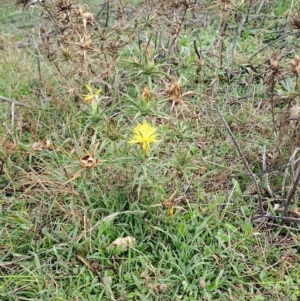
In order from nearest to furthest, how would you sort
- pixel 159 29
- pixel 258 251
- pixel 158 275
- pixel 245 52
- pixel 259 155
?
pixel 158 275
pixel 258 251
pixel 259 155
pixel 159 29
pixel 245 52

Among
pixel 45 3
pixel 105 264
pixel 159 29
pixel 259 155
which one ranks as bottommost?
pixel 105 264

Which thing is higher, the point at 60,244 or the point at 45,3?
the point at 45,3

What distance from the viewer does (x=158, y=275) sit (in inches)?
73.7

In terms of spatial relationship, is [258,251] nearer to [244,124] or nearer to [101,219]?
[101,219]

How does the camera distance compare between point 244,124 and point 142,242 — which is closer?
point 142,242

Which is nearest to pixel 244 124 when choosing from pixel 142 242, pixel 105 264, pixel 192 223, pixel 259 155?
pixel 259 155

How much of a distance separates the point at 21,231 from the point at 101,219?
37 centimetres

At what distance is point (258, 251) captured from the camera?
6.56 feet

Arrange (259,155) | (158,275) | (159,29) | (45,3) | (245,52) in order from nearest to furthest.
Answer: (158,275) < (259,155) < (45,3) < (159,29) < (245,52)

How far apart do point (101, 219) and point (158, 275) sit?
14.3 inches

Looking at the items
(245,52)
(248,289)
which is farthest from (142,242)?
(245,52)

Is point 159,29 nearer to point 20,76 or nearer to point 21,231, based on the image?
point 20,76

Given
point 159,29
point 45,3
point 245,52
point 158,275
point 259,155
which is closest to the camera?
point 158,275

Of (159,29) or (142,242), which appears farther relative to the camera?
(159,29)
